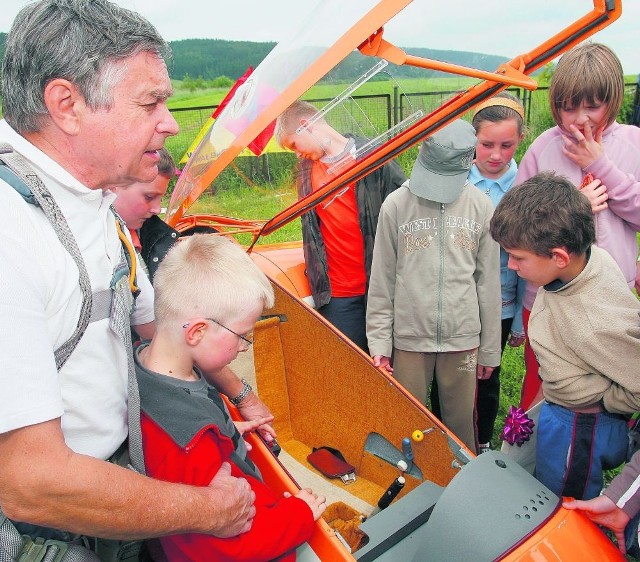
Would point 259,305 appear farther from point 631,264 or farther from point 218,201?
point 631,264

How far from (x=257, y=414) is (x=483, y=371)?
1314 millimetres

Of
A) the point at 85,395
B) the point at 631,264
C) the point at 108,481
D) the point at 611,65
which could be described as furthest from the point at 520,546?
the point at 611,65

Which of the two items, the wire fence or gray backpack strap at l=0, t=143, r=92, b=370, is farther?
the wire fence

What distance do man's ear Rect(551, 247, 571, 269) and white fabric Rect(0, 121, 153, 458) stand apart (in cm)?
133

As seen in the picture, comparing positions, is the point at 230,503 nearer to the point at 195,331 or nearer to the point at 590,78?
the point at 195,331

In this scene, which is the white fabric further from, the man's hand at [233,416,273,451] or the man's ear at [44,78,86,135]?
the man's hand at [233,416,273,451]

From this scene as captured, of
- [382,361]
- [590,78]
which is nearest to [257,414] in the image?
[382,361]

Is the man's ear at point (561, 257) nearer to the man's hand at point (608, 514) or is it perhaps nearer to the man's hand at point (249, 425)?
the man's hand at point (608, 514)

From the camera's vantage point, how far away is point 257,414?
1.98 m

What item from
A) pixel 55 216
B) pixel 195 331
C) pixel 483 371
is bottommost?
pixel 483 371

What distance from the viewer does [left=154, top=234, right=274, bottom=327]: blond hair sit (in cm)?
142

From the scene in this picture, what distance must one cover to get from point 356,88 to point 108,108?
92 cm

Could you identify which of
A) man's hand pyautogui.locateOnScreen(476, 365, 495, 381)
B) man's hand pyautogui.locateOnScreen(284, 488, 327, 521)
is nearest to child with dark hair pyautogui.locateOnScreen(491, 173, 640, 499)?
man's hand pyautogui.locateOnScreen(476, 365, 495, 381)

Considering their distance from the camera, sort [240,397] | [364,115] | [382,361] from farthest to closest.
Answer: [382,361], [364,115], [240,397]
